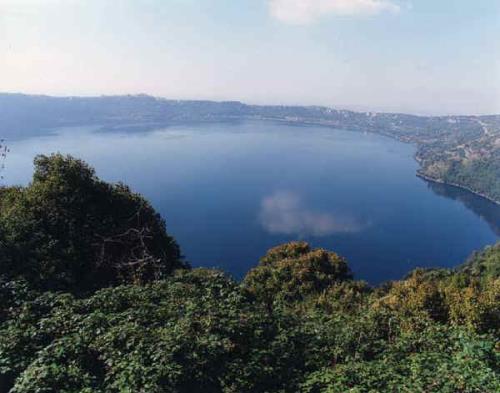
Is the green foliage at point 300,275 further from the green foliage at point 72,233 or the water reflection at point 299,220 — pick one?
the water reflection at point 299,220

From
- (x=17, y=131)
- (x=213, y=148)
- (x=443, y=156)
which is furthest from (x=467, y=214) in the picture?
(x=17, y=131)

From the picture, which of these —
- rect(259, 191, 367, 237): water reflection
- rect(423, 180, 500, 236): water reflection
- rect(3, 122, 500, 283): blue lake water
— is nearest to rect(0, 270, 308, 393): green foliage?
rect(3, 122, 500, 283): blue lake water

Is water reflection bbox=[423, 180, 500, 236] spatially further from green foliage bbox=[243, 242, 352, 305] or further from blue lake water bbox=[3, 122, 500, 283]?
green foliage bbox=[243, 242, 352, 305]

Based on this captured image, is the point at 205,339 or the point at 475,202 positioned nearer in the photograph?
the point at 205,339

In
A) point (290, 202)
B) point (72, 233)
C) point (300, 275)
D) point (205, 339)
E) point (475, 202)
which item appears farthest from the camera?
point (475, 202)

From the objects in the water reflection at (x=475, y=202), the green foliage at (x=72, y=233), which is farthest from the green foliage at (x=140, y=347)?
the water reflection at (x=475, y=202)

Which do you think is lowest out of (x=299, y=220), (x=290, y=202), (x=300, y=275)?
(x=299, y=220)

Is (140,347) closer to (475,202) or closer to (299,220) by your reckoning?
(299,220)

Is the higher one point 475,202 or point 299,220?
point 475,202

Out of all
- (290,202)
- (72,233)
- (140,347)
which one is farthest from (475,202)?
(140,347)
